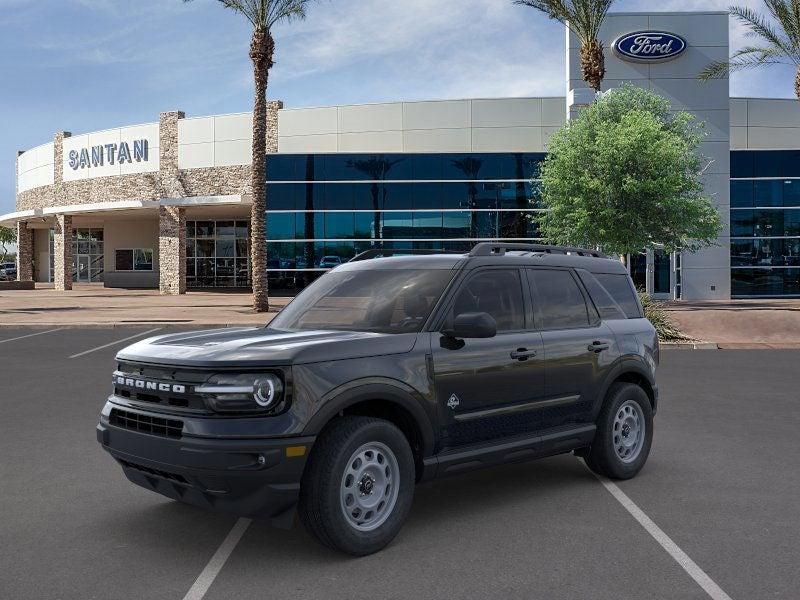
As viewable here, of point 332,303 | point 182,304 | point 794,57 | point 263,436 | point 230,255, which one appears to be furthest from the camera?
point 230,255

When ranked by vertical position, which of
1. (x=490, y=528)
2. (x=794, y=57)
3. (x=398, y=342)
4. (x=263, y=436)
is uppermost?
(x=794, y=57)

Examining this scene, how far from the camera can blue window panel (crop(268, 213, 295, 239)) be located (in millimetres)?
37594

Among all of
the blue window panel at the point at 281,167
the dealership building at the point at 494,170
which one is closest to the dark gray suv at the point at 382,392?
the dealership building at the point at 494,170

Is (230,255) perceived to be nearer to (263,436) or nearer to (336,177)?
(336,177)

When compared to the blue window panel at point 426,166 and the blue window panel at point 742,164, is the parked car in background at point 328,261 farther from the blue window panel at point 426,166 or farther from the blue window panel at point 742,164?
the blue window panel at point 742,164

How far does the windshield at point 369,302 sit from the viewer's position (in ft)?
17.4

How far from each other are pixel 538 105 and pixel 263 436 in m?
35.0

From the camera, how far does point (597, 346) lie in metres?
6.15

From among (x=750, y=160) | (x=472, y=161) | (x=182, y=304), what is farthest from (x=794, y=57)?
(x=182, y=304)

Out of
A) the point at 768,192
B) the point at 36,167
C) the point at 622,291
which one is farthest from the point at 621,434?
the point at 36,167

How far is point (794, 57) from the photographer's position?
2911cm

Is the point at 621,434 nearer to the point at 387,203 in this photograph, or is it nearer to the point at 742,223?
the point at 387,203

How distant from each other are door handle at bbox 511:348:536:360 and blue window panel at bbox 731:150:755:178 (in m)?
35.0

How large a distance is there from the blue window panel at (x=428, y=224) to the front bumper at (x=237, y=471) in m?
32.6
